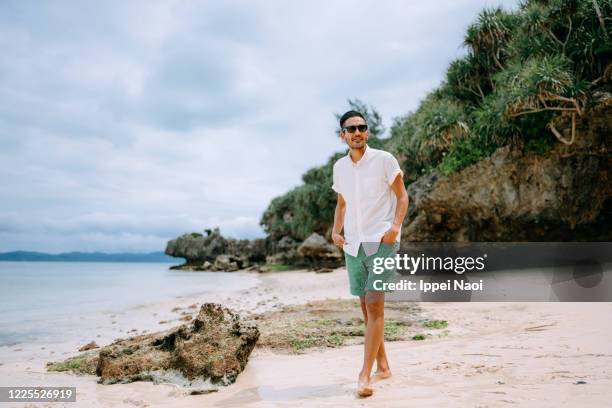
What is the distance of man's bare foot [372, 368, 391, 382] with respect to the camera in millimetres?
3174

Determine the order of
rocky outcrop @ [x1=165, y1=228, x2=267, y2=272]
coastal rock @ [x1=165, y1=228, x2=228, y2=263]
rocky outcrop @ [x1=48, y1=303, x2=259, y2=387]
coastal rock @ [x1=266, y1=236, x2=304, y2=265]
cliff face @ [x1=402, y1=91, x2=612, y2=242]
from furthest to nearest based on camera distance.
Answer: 1. coastal rock @ [x1=165, y1=228, x2=228, y2=263]
2. rocky outcrop @ [x1=165, y1=228, x2=267, y2=272]
3. coastal rock @ [x1=266, y1=236, x2=304, y2=265]
4. cliff face @ [x1=402, y1=91, x2=612, y2=242]
5. rocky outcrop @ [x1=48, y1=303, x2=259, y2=387]

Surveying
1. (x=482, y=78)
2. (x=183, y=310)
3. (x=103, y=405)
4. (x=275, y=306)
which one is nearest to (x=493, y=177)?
(x=482, y=78)

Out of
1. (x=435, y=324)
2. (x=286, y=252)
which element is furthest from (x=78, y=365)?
(x=286, y=252)

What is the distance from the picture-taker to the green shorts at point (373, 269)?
3.06 m

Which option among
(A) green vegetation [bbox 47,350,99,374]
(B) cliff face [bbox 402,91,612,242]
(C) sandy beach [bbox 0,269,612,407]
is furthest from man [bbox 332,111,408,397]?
(B) cliff face [bbox 402,91,612,242]

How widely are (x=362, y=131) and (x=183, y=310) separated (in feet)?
26.2

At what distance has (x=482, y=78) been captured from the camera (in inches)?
650

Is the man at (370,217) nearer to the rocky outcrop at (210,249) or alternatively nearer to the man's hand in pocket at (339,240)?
the man's hand in pocket at (339,240)

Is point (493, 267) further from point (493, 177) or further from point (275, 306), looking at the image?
point (275, 306)

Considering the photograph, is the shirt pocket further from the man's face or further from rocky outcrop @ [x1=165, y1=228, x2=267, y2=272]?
rocky outcrop @ [x1=165, y1=228, x2=267, y2=272]

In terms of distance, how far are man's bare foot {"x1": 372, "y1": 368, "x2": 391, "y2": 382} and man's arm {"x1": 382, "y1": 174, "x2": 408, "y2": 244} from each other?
39.8 inches

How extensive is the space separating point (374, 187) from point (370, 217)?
23 centimetres

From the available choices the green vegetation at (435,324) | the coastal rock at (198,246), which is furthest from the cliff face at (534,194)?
the coastal rock at (198,246)

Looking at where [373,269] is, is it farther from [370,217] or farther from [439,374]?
[439,374]
